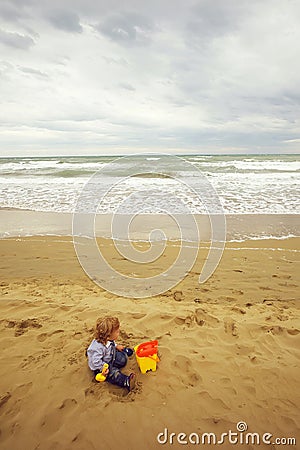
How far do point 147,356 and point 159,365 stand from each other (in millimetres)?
180

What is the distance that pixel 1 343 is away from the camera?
10.8 ft

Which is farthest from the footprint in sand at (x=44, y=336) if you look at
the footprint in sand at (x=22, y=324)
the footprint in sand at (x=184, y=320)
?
the footprint in sand at (x=184, y=320)

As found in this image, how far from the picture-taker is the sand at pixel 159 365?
2.32 meters

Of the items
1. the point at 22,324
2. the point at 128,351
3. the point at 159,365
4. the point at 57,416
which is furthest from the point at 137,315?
the point at 57,416

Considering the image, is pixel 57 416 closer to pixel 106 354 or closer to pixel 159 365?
pixel 106 354

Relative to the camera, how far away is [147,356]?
2900 mm

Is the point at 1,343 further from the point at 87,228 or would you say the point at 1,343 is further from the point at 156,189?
the point at 156,189

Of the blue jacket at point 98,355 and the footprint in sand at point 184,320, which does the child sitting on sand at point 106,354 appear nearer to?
the blue jacket at point 98,355

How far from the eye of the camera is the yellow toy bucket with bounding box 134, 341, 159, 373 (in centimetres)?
284

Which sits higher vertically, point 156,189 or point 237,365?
point 156,189

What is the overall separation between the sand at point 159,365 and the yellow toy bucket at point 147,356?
0.23 feet

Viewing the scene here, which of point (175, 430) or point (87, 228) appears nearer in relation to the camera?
point (175, 430)

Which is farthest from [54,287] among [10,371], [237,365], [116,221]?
[116,221]

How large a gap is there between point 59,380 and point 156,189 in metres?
12.9
